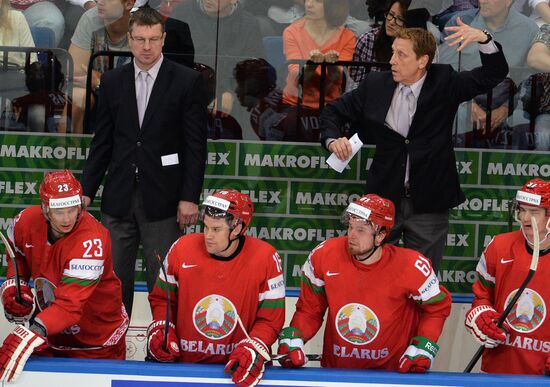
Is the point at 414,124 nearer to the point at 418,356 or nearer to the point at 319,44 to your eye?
the point at 319,44

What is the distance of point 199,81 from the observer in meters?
5.20

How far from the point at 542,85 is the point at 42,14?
8.44 ft

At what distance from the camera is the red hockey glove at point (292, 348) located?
407 centimetres

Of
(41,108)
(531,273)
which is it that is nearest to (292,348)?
(531,273)

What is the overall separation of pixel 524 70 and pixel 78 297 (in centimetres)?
280

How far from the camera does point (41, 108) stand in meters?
5.87

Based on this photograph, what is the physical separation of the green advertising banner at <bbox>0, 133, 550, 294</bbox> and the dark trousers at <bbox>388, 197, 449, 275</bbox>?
0.62 m

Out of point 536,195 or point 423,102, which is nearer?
point 536,195

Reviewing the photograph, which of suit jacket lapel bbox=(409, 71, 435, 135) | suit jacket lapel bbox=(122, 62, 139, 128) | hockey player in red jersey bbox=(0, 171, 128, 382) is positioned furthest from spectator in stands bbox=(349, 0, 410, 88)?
hockey player in red jersey bbox=(0, 171, 128, 382)

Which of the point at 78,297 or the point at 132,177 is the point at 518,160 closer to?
the point at 132,177

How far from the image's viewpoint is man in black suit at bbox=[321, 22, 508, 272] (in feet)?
16.9

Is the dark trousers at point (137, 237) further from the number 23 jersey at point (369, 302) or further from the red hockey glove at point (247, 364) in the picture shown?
the red hockey glove at point (247, 364)

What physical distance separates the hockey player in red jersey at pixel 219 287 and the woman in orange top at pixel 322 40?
1.57 meters

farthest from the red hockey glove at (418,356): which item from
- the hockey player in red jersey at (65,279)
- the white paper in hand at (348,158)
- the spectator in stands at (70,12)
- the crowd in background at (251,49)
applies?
the spectator in stands at (70,12)
